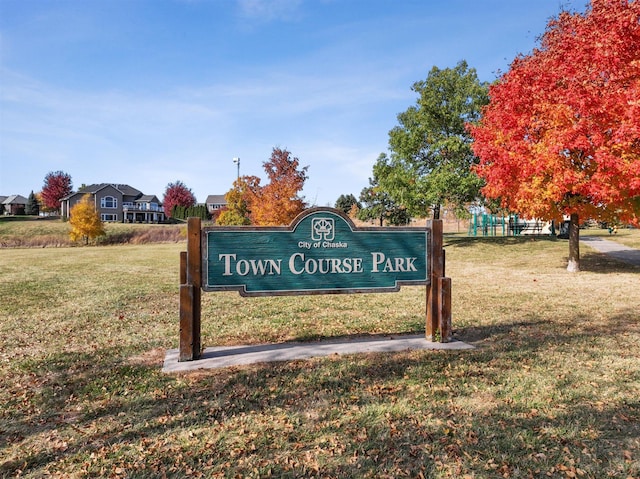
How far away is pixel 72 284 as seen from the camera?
1271 centimetres

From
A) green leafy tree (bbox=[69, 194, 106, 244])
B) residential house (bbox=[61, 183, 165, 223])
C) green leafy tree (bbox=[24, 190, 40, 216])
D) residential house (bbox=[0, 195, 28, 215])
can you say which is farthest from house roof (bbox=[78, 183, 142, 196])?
green leafy tree (bbox=[69, 194, 106, 244])

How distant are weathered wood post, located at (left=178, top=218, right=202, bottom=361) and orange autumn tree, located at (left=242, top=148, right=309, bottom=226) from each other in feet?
78.2

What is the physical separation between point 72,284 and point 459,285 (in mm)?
11699

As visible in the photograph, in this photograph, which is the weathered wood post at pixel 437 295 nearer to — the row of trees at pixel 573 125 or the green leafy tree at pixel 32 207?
the row of trees at pixel 573 125

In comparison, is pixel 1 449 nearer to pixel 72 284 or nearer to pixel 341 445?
pixel 341 445

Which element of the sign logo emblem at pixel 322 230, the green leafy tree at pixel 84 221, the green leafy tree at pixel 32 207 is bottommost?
the sign logo emblem at pixel 322 230

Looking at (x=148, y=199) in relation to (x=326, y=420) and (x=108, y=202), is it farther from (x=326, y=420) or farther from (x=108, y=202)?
(x=326, y=420)

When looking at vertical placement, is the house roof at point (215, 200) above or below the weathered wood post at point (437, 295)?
→ above

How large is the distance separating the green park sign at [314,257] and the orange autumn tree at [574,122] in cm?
825

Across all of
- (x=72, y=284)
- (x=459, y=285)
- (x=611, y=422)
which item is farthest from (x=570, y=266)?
(x=72, y=284)

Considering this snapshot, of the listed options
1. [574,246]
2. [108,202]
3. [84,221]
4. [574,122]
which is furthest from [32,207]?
[574,122]

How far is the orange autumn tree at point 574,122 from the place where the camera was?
11.1 meters

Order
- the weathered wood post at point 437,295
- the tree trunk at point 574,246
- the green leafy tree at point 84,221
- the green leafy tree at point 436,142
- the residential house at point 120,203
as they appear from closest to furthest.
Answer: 1. the weathered wood post at point 437,295
2. the tree trunk at point 574,246
3. the green leafy tree at point 436,142
4. the green leafy tree at point 84,221
5. the residential house at point 120,203

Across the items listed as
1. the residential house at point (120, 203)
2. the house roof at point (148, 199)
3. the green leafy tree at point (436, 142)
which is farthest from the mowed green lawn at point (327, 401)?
the house roof at point (148, 199)
